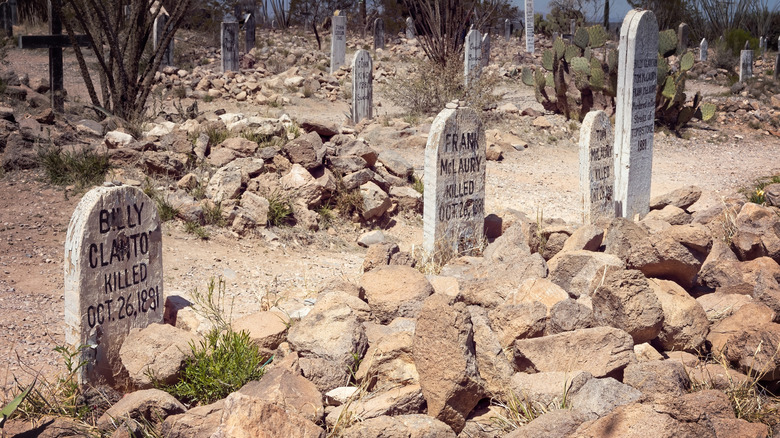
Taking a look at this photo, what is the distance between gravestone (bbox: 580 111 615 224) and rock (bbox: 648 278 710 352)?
3176mm

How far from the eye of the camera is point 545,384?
3133mm

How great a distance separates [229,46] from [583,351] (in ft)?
55.7

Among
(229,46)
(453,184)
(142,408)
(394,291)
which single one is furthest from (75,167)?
(229,46)

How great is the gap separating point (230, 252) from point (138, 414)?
3220 mm

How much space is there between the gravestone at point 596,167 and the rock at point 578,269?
2.34 metres

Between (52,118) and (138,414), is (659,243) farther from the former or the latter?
(52,118)

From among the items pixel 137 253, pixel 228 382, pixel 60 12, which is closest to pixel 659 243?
pixel 228 382

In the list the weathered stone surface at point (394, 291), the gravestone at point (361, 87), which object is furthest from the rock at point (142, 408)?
the gravestone at point (361, 87)

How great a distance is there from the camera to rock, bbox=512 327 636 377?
326 centimetres

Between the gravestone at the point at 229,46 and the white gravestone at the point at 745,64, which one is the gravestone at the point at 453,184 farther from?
the white gravestone at the point at 745,64

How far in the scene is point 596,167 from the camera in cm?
704

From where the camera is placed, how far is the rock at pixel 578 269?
4.49m

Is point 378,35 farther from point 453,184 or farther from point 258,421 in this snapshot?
point 258,421

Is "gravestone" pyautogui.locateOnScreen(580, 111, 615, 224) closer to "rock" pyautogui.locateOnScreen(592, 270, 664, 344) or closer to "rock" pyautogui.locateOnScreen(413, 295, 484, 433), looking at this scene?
"rock" pyautogui.locateOnScreen(592, 270, 664, 344)
